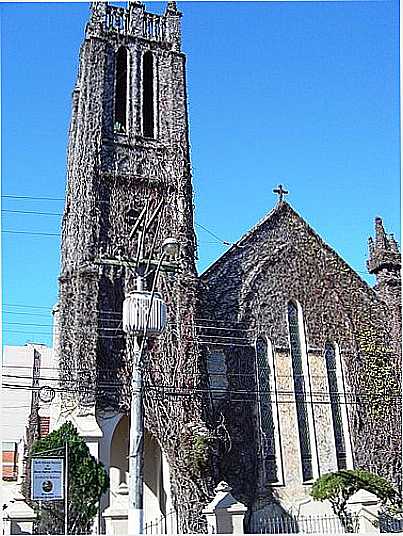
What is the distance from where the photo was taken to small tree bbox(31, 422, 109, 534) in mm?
13898

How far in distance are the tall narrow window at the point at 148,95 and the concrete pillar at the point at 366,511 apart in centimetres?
1077

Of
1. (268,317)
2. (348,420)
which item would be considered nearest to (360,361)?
(348,420)

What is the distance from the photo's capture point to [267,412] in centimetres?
1756

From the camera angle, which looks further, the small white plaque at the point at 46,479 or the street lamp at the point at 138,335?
the small white plaque at the point at 46,479

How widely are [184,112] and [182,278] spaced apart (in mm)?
4996

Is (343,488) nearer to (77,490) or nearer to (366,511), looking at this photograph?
(366,511)

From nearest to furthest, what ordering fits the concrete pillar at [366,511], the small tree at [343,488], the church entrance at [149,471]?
the concrete pillar at [366,511]
the small tree at [343,488]
the church entrance at [149,471]

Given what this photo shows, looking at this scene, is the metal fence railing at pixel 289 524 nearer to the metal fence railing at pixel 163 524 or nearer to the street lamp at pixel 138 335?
the metal fence railing at pixel 163 524

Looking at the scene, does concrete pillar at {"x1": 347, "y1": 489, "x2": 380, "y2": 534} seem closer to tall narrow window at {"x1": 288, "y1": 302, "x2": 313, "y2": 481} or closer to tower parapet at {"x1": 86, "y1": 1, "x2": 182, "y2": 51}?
tall narrow window at {"x1": 288, "y1": 302, "x2": 313, "y2": 481}

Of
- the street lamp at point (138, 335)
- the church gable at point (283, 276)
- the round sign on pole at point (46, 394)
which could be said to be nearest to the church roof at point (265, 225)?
the church gable at point (283, 276)

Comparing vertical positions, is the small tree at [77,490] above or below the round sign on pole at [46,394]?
below

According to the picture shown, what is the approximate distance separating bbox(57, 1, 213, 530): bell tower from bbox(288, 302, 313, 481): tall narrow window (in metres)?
2.97

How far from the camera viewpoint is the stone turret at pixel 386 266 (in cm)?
2075

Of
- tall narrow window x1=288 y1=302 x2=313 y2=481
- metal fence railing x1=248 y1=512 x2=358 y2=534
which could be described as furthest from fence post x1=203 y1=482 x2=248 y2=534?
tall narrow window x1=288 y1=302 x2=313 y2=481
